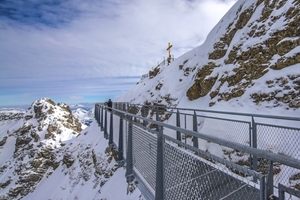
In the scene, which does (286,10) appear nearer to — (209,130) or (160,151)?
(209,130)

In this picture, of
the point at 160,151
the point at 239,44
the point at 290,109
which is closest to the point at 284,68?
the point at 290,109

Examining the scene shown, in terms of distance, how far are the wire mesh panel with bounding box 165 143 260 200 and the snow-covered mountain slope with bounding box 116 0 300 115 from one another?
703cm

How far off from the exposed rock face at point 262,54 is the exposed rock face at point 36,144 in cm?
4027

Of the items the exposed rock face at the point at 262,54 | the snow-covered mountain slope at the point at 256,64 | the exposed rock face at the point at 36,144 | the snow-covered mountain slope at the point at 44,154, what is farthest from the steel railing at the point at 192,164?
the exposed rock face at the point at 36,144

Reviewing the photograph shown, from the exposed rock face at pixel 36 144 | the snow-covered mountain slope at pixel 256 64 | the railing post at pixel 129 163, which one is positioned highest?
the snow-covered mountain slope at pixel 256 64

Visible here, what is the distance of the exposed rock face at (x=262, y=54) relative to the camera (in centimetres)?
888

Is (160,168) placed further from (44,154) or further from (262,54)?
(44,154)

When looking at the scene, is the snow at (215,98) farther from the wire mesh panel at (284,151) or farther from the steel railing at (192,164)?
the steel railing at (192,164)

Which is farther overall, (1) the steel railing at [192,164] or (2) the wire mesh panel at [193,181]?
(2) the wire mesh panel at [193,181]

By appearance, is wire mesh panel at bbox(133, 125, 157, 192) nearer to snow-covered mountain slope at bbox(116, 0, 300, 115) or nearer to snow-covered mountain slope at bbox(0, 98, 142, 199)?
snow-covered mountain slope at bbox(116, 0, 300, 115)

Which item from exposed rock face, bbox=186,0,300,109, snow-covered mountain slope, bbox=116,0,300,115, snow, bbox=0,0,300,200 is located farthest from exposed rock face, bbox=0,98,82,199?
exposed rock face, bbox=186,0,300,109

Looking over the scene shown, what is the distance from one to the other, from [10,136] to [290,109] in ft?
266

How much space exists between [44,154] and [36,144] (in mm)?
6493

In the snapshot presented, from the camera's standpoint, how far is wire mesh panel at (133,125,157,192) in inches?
133
